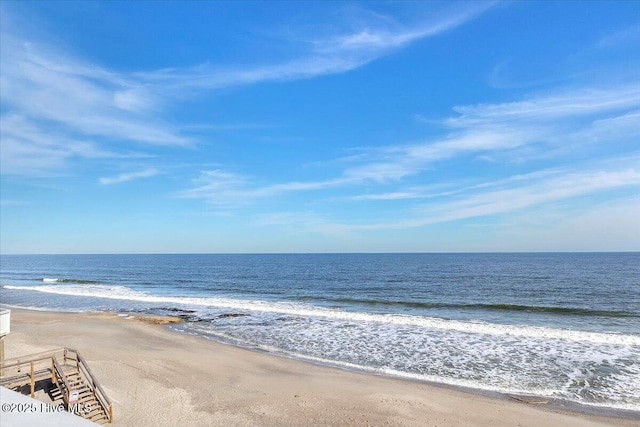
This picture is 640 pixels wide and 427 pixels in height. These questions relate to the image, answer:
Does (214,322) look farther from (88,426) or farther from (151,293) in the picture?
(88,426)

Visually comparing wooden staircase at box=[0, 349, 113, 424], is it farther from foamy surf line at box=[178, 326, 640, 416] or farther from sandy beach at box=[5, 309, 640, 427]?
foamy surf line at box=[178, 326, 640, 416]

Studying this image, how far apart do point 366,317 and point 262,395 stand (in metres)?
17.5

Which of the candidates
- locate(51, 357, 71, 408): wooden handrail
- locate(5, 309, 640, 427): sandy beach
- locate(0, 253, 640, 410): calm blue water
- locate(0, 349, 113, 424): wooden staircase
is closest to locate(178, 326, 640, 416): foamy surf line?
locate(0, 253, 640, 410): calm blue water

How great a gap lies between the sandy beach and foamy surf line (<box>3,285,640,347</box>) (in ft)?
38.7

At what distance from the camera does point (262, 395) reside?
53.7 feet

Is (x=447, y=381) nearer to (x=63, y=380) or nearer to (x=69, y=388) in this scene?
(x=69, y=388)

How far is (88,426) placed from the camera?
3441mm

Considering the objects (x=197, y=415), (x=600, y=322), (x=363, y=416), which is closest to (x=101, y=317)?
(x=197, y=415)

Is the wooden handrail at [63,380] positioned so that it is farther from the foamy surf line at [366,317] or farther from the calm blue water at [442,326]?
the foamy surf line at [366,317]

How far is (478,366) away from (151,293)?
146ft

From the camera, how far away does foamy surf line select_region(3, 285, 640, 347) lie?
2547 cm

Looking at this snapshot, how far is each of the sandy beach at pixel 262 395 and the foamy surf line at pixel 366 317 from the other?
38.7 ft

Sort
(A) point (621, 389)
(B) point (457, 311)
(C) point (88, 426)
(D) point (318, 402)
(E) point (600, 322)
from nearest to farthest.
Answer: (C) point (88, 426), (D) point (318, 402), (A) point (621, 389), (E) point (600, 322), (B) point (457, 311)

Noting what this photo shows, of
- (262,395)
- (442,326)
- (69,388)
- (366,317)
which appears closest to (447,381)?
(262,395)
